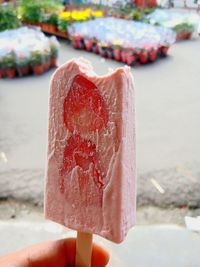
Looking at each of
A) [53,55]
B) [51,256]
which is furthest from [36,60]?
[51,256]

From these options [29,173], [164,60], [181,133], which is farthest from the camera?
[164,60]

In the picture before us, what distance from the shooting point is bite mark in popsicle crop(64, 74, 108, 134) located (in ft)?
2.91

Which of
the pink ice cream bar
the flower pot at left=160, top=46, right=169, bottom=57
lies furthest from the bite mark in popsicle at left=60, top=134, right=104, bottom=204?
the flower pot at left=160, top=46, right=169, bottom=57

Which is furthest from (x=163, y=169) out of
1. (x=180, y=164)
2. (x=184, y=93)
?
(x=184, y=93)

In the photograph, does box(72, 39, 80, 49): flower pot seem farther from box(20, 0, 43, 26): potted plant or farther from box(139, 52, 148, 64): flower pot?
box(139, 52, 148, 64): flower pot

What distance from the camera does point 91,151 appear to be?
0.92 meters

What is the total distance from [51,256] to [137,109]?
2.60m

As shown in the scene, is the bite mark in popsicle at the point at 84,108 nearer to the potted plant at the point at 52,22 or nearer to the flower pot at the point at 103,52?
the flower pot at the point at 103,52

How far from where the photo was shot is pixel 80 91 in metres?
0.91

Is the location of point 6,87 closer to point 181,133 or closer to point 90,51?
point 90,51

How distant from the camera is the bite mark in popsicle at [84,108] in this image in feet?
2.91

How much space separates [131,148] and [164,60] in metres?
4.42

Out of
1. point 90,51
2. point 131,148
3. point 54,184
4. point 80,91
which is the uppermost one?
point 80,91

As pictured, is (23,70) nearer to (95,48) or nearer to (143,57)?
(95,48)
